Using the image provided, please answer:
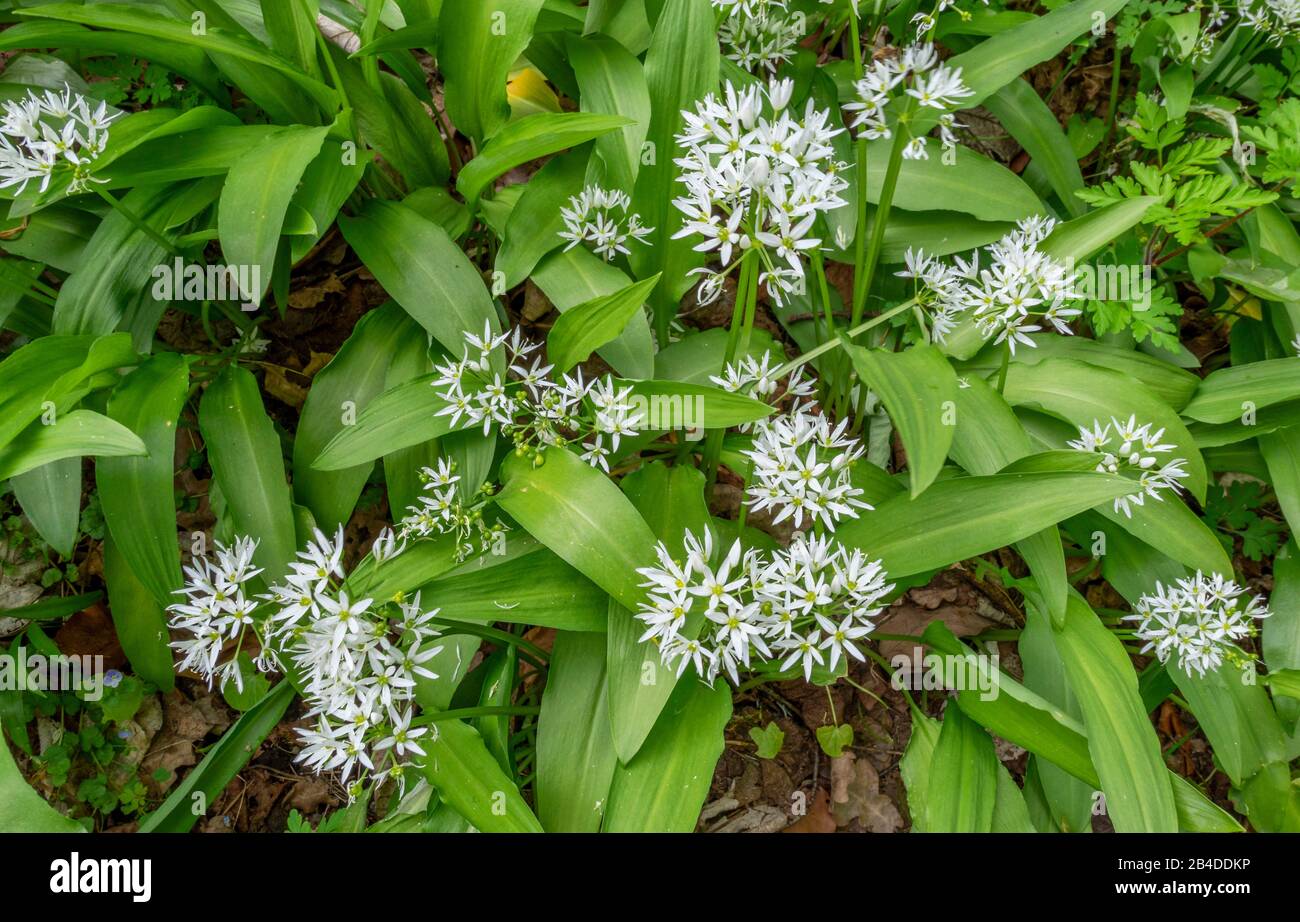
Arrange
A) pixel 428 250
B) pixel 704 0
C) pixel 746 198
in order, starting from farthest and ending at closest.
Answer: pixel 428 250, pixel 704 0, pixel 746 198

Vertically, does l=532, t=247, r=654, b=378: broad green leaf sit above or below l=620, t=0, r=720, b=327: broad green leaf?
below

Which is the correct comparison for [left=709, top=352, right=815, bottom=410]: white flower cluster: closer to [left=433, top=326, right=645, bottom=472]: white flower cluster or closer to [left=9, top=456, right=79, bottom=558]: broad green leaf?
[left=433, top=326, right=645, bottom=472]: white flower cluster

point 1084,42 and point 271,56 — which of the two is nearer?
point 271,56

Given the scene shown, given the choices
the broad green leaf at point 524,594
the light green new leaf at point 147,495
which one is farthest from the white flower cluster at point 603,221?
the light green new leaf at point 147,495

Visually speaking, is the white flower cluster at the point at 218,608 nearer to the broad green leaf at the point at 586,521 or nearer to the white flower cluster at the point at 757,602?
the broad green leaf at the point at 586,521

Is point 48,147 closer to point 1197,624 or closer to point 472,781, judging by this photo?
point 472,781

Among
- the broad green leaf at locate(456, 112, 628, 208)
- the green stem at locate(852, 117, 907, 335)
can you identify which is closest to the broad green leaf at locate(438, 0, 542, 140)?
the broad green leaf at locate(456, 112, 628, 208)

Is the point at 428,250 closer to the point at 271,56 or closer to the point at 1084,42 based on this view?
the point at 271,56
